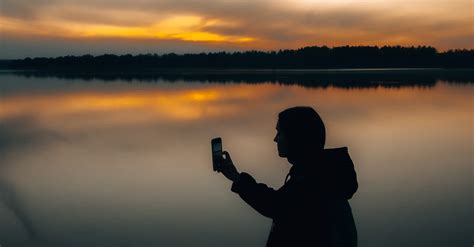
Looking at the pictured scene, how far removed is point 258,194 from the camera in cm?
197

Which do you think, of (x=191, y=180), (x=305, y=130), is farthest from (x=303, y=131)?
(x=191, y=180)

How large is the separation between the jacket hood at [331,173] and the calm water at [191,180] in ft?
13.7

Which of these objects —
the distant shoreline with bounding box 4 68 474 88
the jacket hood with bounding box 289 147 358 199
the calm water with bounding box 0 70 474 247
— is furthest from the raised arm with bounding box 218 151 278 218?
the distant shoreline with bounding box 4 68 474 88

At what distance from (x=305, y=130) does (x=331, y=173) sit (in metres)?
0.21

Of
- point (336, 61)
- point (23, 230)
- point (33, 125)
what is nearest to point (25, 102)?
point (33, 125)

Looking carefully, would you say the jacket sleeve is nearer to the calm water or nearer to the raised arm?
the raised arm

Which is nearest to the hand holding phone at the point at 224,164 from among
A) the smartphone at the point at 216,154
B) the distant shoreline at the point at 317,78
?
the smartphone at the point at 216,154

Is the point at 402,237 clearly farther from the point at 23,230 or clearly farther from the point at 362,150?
the point at 362,150

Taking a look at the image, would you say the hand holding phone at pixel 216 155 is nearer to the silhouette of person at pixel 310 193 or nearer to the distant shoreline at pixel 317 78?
the silhouette of person at pixel 310 193

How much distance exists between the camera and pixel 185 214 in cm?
683

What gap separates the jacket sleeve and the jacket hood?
0.47ft

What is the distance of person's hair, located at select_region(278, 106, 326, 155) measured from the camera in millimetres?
1961

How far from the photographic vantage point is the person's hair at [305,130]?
1.96 meters

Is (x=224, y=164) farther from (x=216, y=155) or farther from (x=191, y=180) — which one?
(x=191, y=180)
